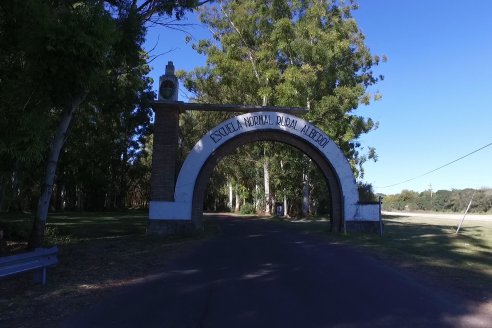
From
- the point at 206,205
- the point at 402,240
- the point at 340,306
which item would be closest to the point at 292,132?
the point at 402,240

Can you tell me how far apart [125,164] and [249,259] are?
4807 cm

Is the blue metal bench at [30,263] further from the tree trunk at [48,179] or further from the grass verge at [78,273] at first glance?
the tree trunk at [48,179]

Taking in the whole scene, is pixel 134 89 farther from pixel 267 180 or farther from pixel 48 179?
pixel 267 180

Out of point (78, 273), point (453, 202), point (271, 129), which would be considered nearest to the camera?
point (78, 273)

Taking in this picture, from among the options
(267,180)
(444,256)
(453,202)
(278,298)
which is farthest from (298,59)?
(453,202)

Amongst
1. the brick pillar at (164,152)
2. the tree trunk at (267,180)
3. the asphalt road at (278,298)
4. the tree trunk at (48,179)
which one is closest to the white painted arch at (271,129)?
the brick pillar at (164,152)

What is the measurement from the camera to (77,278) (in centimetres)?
1027

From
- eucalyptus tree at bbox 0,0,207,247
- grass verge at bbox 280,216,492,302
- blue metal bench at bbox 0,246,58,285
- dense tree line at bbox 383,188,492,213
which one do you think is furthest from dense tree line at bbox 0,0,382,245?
dense tree line at bbox 383,188,492,213

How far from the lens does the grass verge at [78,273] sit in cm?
752

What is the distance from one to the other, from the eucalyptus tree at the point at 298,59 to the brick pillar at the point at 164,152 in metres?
13.0

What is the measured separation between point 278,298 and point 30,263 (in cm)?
434

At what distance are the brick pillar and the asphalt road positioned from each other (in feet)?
30.6

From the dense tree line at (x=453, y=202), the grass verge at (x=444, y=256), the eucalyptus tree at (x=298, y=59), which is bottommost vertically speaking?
the grass verge at (x=444, y=256)

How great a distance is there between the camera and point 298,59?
3584 cm
